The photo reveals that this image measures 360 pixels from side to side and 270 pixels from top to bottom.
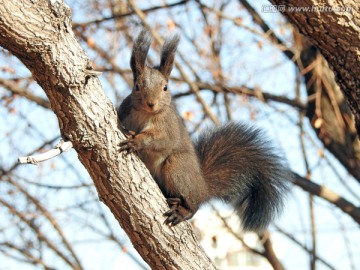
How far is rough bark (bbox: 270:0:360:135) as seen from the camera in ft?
9.85

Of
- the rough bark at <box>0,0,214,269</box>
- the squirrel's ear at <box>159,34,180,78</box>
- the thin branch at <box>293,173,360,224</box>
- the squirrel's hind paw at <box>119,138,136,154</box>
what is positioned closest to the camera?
the rough bark at <box>0,0,214,269</box>

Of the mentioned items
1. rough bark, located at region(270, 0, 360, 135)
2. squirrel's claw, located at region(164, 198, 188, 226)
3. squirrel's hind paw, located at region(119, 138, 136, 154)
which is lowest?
squirrel's claw, located at region(164, 198, 188, 226)

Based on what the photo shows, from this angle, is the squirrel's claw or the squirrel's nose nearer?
the squirrel's claw

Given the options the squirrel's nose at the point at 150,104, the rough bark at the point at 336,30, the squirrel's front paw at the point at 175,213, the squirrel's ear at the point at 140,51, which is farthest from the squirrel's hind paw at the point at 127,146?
the rough bark at the point at 336,30

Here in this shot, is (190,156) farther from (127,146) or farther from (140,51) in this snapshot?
(127,146)

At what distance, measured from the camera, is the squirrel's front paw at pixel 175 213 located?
297 centimetres

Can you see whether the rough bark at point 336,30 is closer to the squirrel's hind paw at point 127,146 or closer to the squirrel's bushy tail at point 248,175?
the squirrel's bushy tail at point 248,175

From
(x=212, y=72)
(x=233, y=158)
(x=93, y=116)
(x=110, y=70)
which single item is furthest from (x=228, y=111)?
(x=93, y=116)

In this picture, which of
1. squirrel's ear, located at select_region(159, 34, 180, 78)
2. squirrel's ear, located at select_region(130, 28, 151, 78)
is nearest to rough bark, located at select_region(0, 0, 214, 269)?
squirrel's ear, located at select_region(130, 28, 151, 78)

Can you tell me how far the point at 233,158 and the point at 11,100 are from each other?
290 centimetres

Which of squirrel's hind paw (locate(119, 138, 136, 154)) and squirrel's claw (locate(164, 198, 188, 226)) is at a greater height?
squirrel's hind paw (locate(119, 138, 136, 154))

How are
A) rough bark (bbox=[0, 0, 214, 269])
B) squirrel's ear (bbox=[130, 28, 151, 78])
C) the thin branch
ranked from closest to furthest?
rough bark (bbox=[0, 0, 214, 269]), squirrel's ear (bbox=[130, 28, 151, 78]), the thin branch

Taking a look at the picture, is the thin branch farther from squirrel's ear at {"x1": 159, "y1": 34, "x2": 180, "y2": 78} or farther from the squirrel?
squirrel's ear at {"x1": 159, "y1": 34, "x2": 180, "y2": 78}

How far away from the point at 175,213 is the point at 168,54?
85 cm
